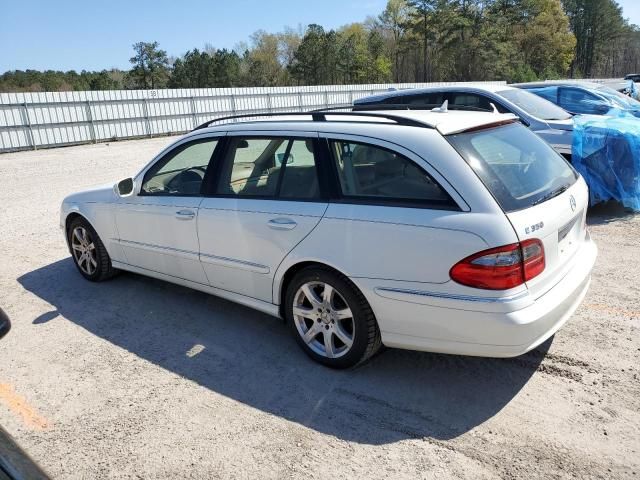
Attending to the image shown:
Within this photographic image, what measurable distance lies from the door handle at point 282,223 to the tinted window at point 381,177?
42 cm

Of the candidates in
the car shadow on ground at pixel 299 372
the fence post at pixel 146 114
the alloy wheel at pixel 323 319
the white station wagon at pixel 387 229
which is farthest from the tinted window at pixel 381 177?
the fence post at pixel 146 114

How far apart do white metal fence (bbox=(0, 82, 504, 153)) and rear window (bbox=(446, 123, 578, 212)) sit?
20996mm

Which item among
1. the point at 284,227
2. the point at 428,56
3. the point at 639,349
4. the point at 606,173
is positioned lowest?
the point at 639,349

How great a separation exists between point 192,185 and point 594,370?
328cm

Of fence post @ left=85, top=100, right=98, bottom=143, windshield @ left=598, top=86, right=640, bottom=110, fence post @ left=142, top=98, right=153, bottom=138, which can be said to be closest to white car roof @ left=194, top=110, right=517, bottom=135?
windshield @ left=598, top=86, right=640, bottom=110

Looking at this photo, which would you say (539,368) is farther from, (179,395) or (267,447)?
(179,395)

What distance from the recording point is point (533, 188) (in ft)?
10.3

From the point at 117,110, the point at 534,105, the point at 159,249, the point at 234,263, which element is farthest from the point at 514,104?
the point at 117,110

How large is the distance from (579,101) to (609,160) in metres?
4.91

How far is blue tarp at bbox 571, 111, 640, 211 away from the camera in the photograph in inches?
270

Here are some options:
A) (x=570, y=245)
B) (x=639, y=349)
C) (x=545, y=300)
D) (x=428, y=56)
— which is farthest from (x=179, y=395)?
(x=428, y=56)

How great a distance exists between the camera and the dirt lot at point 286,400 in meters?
2.67

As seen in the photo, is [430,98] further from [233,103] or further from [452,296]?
[233,103]

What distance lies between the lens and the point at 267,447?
9.22 ft
